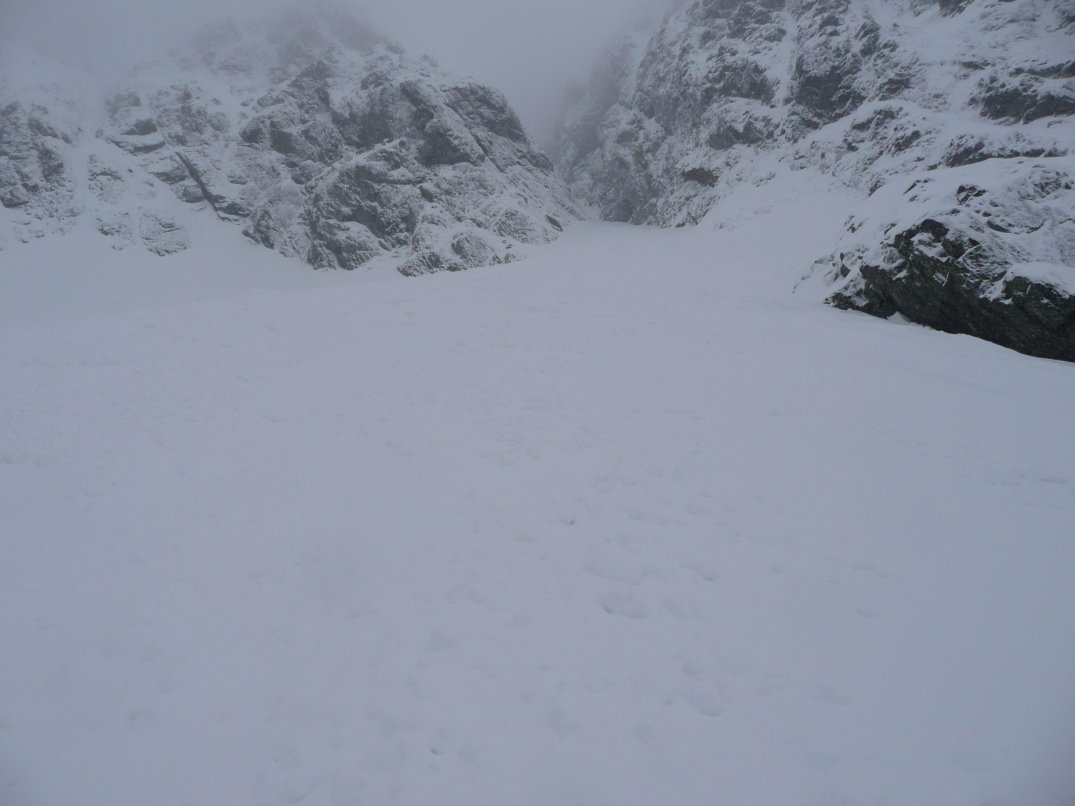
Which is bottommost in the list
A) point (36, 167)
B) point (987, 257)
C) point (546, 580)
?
point (36, 167)

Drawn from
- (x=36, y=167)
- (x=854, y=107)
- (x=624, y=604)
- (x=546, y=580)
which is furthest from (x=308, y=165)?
(x=624, y=604)

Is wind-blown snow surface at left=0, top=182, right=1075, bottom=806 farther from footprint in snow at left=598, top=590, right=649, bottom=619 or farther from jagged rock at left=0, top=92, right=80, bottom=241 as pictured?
jagged rock at left=0, top=92, right=80, bottom=241

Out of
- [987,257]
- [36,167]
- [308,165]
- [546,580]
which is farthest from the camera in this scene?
[308,165]

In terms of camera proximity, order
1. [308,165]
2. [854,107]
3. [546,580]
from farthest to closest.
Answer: [308,165], [854,107], [546,580]

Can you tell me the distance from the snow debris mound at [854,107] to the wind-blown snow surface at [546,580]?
9.31 metres

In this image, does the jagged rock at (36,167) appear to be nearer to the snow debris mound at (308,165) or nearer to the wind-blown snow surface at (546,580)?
the snow debris mound at (308,165)

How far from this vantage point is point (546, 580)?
5.84m

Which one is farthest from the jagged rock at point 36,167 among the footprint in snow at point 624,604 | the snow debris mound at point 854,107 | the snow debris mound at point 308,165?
the footprint in snow at point 624,604

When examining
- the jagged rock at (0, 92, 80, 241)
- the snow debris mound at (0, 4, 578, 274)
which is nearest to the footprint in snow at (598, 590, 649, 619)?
the snow debris mound at (0, 4, 578, 274)

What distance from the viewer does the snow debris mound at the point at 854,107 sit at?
25.4 m

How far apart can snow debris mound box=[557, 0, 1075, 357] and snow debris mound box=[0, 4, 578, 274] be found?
60.8 ft

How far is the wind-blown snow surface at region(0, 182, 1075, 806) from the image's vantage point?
159 inches

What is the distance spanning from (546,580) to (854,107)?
63.8 meters

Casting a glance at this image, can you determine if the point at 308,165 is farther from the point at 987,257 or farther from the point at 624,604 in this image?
the point at 624,604
